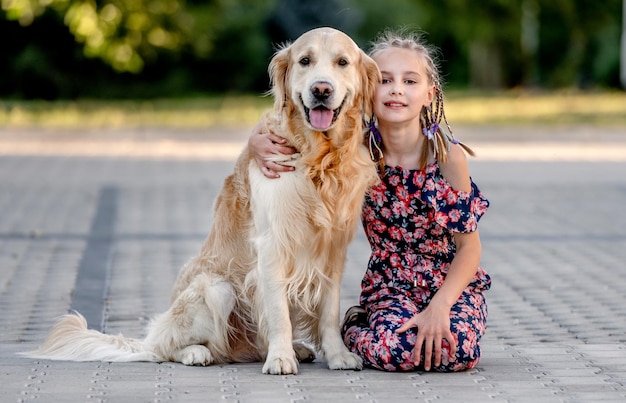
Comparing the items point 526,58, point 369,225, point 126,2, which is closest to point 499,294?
point 369,225

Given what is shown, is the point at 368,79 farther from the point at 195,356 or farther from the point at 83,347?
the point at 83,347

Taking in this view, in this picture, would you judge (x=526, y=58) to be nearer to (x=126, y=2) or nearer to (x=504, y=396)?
(x=126, y=2)

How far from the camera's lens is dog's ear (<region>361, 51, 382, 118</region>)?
16.7 ft

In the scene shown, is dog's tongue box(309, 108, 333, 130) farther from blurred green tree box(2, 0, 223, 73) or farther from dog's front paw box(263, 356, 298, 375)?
blurred green tree box(2, 0, 223, 73)

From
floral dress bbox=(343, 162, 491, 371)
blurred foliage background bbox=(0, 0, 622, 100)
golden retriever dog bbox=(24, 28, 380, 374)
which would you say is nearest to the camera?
golden retriever dog bbox=(24, 28, 380, 374)

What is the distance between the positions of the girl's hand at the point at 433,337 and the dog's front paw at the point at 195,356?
92 cm

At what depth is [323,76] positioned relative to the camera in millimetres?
4852

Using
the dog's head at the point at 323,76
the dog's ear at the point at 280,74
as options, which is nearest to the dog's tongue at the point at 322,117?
the dog's head at the point at 323,76

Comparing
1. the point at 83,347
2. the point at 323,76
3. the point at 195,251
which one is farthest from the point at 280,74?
the point at 195,251

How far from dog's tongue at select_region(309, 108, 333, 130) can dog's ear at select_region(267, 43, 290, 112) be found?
0.25 meters

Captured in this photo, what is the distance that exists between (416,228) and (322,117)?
78 cm

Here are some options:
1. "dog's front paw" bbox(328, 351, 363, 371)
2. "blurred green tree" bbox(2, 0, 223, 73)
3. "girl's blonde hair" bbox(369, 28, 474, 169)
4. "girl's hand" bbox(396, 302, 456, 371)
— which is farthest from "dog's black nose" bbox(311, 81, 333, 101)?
"blurred green tree" bbox(2, 0, 223, 73)

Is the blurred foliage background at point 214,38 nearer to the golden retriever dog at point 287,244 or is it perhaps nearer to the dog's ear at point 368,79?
the golden retriever dog at point 287,244

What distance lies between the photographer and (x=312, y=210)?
16.6 feet
